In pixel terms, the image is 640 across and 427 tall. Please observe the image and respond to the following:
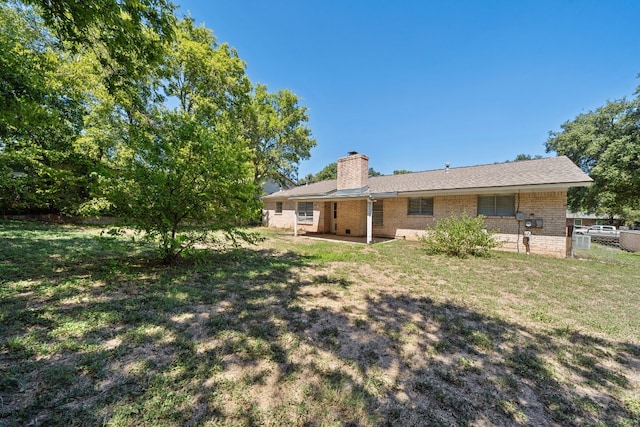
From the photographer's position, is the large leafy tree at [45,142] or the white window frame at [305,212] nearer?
the large leafy tree at [45,142]

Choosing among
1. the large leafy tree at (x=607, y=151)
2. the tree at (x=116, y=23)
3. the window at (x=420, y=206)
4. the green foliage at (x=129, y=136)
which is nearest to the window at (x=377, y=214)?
the window at (x=420, y=206)

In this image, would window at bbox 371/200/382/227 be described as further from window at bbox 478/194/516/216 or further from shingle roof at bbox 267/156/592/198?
window at bbox 478/194/516/216

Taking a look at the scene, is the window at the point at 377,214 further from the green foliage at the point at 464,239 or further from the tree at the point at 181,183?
the tree at the point at 181,183

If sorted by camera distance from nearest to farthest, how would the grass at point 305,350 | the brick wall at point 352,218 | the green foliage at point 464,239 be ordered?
the grass at point 305,350 → the green foliage at point 464,239 → the brick wall at point 352,218

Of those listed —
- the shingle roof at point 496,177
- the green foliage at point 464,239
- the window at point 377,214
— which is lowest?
the green foliage at point 464,239

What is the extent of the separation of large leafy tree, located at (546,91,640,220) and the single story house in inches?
313

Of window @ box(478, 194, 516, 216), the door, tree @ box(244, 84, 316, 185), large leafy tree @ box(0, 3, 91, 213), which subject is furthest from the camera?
tree @ box(244, 84, 316, 185)

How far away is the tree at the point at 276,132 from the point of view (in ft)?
68.1

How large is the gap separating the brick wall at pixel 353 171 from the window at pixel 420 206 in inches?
112

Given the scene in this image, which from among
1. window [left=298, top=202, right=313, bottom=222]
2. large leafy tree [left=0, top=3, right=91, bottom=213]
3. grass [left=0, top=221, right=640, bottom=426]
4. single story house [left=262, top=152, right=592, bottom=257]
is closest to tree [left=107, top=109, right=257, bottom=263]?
grass [left=0, top=221, right=640, bottom=426]

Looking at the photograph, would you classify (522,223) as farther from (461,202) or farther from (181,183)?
Result: (181,183)

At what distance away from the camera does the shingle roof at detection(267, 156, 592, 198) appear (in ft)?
29.7

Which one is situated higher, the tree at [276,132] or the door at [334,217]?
the tree at [276,132]

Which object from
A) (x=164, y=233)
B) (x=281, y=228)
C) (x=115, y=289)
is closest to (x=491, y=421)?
(x=115, y=289)
